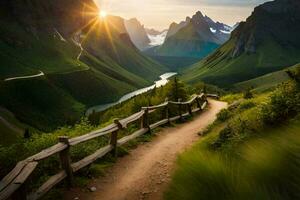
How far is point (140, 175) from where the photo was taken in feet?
39.1

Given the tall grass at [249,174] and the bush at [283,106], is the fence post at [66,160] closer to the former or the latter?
the bush at [283,106]

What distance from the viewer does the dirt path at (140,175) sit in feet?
33.0

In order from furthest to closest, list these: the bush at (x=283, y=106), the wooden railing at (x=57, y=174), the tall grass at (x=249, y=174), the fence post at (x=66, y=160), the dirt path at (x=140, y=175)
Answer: the dirt path at (x=140, y=175)
the fence post at (x=66, y=160)
the bush at (x=283, y=106)
the wooden railing at (x=57, y=174)
the tall grass at (x=249, y=174)

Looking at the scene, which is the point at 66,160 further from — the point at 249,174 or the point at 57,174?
the point at 249,174

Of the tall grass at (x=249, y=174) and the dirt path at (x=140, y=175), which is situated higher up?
the tall grass at (x=249, y=174)

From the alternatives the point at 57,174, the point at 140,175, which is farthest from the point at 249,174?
the point at 140,175

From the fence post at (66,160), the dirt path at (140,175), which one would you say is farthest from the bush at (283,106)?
the fence post at (66,160)

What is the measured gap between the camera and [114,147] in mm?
13656

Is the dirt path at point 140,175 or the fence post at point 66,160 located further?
the dirt path at point 140,175

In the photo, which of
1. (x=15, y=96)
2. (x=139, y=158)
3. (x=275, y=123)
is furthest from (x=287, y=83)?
(x=15, y=96)

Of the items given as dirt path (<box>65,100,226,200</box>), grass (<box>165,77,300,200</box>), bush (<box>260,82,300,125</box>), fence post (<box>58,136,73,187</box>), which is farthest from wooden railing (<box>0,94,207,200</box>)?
bush (<box>260,82,300,125</box>)

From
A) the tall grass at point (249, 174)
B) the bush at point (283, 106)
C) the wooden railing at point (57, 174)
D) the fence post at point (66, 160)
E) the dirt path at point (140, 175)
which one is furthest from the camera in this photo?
the dirt path at point (140, 175)

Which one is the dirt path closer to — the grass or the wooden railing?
the wooden railing

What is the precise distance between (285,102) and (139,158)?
622 cm
